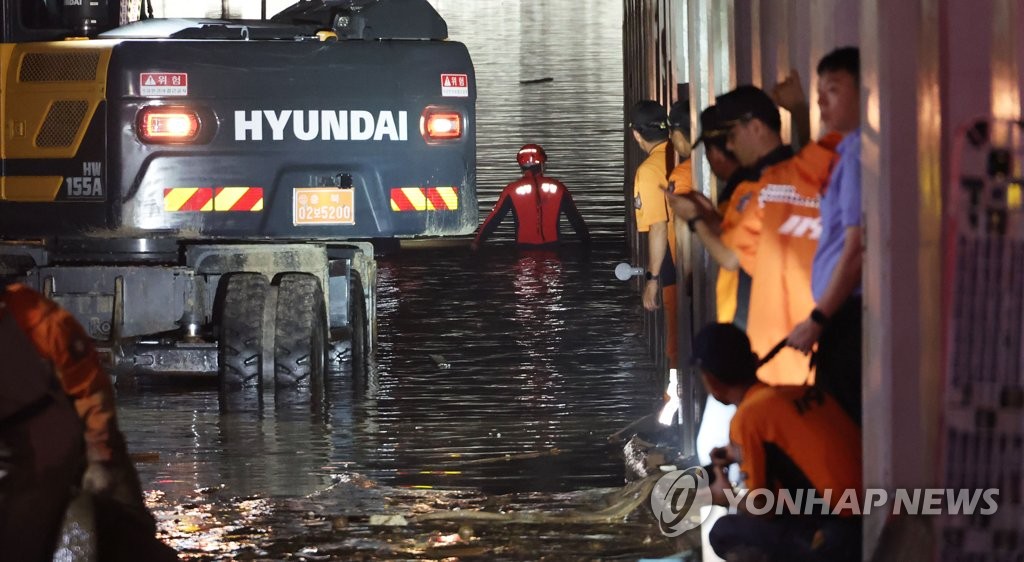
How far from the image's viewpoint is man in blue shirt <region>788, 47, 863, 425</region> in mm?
6230

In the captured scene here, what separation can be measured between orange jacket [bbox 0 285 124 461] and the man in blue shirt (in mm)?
2236

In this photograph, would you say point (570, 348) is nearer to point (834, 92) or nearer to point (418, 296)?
point (418, 296)

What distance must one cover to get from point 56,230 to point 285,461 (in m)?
3.08

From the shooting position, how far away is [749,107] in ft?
23.2

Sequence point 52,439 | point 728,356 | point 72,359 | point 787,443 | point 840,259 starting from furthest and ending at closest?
point 840,259
point 728,356
point 787,443
point 72,359
point 52,439

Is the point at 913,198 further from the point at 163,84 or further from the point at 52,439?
the point at 163,84

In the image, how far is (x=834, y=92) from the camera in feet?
21.3

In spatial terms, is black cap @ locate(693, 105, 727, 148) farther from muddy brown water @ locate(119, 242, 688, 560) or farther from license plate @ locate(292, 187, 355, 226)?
license plate @ locate(292, 187, 355, 226)

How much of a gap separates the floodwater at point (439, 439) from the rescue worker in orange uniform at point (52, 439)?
222cm

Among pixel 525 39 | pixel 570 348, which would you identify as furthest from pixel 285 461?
pixel 525 39

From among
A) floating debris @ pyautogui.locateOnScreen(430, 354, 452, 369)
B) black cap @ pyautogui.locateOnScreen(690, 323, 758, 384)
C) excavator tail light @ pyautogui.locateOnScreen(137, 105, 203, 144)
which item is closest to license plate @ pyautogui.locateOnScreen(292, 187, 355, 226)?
excavator tail light @ pyautogui.locateOnScreen(137, 105, 203, 144)

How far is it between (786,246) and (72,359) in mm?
2638

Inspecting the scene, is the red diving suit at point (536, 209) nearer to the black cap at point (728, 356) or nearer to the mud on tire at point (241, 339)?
the mud on tire at point (241, 339)

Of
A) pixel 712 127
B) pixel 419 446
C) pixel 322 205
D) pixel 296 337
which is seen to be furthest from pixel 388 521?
pixel 322 205
